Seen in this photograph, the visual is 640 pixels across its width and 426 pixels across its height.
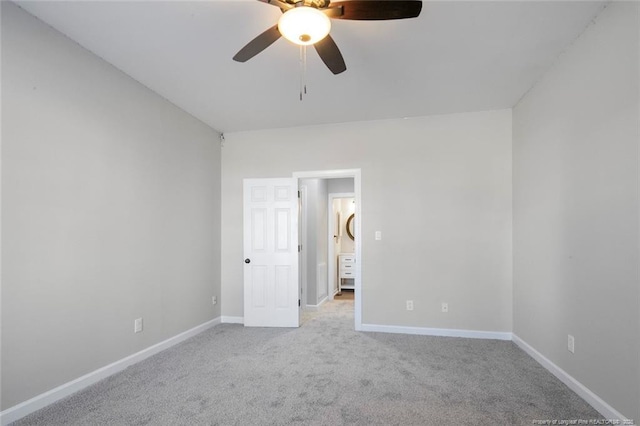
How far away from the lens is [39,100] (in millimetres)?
2352

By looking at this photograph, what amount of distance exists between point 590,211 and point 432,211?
1.86 metres

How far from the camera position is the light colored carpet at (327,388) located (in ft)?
7.31

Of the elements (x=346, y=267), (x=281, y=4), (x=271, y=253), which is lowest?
(x=346, y=267)

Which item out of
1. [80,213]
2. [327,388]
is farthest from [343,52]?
[327,388]

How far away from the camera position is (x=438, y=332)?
4051 millimetres

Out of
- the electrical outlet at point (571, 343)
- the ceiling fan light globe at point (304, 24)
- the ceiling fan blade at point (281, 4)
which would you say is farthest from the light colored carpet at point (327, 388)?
the ceiling fan blade at point (281, 4)

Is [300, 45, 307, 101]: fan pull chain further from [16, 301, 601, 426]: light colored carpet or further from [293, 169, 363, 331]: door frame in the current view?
[16, 301, 601, 426]: light colored carpet

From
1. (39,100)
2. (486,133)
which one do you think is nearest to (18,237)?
(39,100)

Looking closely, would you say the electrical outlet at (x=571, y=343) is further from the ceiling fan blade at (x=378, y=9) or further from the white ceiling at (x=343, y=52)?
the ceiling fan blade at (x=378, y=9)

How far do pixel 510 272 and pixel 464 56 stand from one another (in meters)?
2.52

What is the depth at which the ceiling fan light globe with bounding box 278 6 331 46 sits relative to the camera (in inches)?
69.4

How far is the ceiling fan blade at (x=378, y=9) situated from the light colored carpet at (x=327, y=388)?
8.07 ft

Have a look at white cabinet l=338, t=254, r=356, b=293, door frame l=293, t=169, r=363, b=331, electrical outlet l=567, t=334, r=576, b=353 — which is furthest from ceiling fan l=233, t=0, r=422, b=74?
white cabinet l=338, t=254, r=356, b=293

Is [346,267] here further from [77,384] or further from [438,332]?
[77,384]
